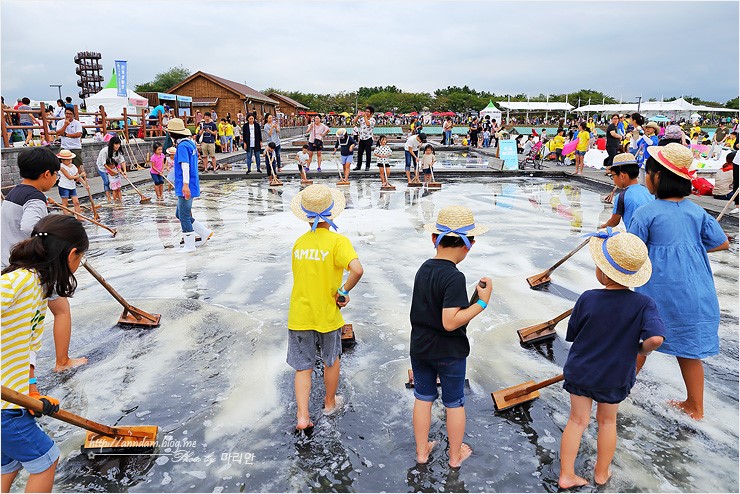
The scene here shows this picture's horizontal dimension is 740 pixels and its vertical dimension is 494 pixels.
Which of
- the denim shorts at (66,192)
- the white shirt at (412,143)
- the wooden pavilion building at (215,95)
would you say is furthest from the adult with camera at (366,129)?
the wooden pavilion building at (215,95)

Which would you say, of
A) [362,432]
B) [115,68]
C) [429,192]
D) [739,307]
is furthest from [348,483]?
[115,68]

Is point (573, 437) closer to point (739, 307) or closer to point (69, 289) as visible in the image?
point (69, 289)

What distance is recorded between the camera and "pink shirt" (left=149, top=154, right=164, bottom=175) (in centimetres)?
1120

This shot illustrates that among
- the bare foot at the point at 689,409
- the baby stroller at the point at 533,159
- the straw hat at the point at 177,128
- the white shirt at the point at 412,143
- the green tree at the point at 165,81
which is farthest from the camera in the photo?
the green tree at the point at 165,81

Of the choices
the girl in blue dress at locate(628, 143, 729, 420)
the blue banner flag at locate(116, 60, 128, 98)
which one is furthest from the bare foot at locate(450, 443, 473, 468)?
the blue banner flag at locate(116, 60, 128, 98)

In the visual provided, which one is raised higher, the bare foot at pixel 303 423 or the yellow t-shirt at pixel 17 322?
the yellow t-shirt at pixel 17 322

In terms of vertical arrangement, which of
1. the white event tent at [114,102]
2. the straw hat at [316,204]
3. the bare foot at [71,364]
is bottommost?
the bare foot at [71,364]

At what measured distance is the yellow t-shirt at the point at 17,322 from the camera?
2.09 metres

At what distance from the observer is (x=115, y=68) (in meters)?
23.9

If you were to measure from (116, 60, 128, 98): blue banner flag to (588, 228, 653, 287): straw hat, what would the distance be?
26.8 m

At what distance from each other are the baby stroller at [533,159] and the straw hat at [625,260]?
15172 millimetres

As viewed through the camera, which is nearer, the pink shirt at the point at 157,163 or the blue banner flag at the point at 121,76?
the pink shirt at the point at 157,163

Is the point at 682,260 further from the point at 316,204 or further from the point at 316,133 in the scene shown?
the point at 316,133

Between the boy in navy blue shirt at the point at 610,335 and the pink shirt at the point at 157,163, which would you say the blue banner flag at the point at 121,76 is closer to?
the pink shirt at the point at 157,163
